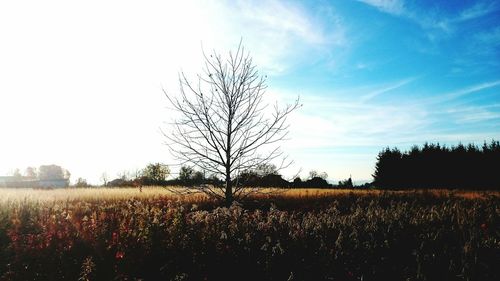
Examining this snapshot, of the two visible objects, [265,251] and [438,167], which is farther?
[438,167]

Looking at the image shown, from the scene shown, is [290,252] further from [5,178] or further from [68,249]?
[5,178]

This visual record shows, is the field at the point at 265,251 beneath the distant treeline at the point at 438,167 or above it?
beneath

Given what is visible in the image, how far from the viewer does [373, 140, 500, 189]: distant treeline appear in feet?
174

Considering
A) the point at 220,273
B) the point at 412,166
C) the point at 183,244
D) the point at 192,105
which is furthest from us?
the point at 412,166

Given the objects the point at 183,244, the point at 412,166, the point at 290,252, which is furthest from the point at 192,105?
the point at 412,166

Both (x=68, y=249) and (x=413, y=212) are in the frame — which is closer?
(x=68, y=249)

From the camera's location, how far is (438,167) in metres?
57.0

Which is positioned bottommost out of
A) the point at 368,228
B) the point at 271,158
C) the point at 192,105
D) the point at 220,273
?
the point at 220,273

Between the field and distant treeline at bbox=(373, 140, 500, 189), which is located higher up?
distant treeline at bbox=(373, 140, 500, 189)

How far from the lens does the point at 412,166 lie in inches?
2317

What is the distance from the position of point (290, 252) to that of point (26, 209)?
10.3 meters

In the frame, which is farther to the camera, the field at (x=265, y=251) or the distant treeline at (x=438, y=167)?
the distant treeline at (x=438, y=167)

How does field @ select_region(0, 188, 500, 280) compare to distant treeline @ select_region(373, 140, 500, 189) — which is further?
distant treeline @ select_region(373, 140, 500, 189)

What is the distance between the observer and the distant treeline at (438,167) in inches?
2092
